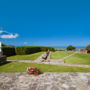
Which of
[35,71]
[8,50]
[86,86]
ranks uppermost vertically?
[8,50]

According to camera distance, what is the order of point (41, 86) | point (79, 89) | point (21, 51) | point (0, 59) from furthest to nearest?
1. point (21, 51)
2. point (0, 59)
3. point (41, 86)
4. point (79, 89)

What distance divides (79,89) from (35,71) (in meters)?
2.93

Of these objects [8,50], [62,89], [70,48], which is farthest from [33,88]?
[70,48]

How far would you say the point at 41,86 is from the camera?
3082 mm

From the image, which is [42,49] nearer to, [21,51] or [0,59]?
[21,51]

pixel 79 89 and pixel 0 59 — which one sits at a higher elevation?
pixel 0 59

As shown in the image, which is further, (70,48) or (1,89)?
(70,48)

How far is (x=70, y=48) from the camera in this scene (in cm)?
3098

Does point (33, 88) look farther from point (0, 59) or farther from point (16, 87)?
point (0, 59)

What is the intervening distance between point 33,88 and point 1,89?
1586 millimetres

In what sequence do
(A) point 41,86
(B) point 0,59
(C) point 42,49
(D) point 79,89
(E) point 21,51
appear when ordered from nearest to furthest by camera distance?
(D) point 79,89
(A) point 41,86
(B) point 0,59
(E) point 21,51
(C) point 42,49

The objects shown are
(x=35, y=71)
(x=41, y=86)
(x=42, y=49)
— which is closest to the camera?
(x=41, y=86)

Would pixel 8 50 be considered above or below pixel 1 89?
above

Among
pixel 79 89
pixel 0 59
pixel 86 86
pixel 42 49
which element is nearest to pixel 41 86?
pixel 79 89
